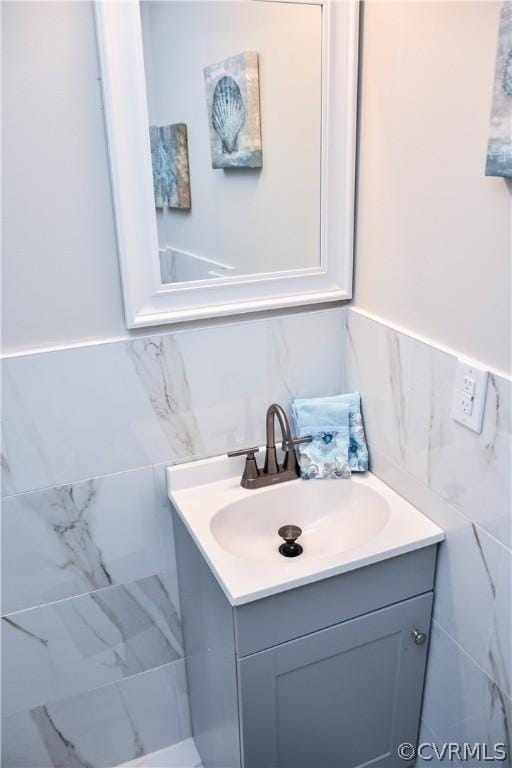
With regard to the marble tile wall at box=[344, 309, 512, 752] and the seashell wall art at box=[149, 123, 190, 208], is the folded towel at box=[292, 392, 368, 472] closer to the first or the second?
the marble tile wall at box=[344, 309, 512, 752]

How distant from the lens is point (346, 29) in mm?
1379

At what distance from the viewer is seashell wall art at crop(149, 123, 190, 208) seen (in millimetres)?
1312

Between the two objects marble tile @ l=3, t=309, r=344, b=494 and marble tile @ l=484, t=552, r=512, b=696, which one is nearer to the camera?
marble tile @ l=484, t=552, r=512, b=696

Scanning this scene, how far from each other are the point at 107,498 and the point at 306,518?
510 mm

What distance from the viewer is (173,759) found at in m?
1.80

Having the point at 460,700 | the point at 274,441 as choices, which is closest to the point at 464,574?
the point at 460,700

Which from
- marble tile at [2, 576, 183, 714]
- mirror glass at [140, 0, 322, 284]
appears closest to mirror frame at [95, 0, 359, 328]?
mirror glass at [140, 0, 322, 284]

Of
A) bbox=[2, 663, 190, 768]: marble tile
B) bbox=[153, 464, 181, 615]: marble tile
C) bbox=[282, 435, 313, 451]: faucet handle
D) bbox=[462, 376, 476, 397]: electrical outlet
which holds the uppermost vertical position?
bbox=[462, 376, 476, 397]: electrical outlet

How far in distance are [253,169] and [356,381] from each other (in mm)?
595

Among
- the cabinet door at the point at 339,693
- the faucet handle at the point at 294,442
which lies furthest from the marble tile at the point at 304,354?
the cabinet door at the point at 339,693

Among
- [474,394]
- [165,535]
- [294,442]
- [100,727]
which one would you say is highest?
[474,394]

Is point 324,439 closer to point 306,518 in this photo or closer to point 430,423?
point 306,518

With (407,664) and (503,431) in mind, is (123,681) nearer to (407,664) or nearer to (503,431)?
(407,664)

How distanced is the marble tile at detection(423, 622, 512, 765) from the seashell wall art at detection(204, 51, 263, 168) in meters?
1.21
